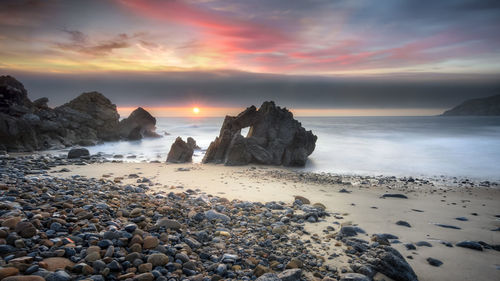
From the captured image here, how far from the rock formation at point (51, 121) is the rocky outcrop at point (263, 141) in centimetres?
1678

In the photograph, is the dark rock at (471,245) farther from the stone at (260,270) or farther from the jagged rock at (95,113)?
the jagged rock at (95,113)

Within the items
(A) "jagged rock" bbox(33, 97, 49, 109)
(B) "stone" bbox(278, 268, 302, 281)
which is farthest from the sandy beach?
(A) "jagged rock" bbox(33, 97, 49, 109)

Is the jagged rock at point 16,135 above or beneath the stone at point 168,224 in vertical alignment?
above

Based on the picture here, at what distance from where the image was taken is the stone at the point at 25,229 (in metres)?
3.59

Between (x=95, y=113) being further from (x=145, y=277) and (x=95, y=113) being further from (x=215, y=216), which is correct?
(x=145, y=277)

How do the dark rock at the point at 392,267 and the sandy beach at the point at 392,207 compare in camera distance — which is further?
the sandy beach at the point at 392,207

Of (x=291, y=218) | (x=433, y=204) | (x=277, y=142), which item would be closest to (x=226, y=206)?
(x=291, y=218)

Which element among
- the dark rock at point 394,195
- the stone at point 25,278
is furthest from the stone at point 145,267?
the dark rock at point 394,195

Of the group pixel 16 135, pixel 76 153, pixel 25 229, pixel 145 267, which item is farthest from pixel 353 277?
pixel 16 135

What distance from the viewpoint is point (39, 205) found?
483cm

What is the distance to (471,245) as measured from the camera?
596 centimetres

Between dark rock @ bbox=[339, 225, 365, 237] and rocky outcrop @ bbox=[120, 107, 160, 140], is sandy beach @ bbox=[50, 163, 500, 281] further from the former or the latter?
rocky outcrop @ bbox=[120, 107, 160, 140]

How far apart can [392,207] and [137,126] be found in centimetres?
3813

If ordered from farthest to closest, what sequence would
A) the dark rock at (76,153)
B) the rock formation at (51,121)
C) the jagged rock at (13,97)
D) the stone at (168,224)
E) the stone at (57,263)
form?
the jagged rock at (13,97) → the rock formation at (51,121) → the dark rock at (76,153) → the stone at (168,224) → the stone at (57,263)
